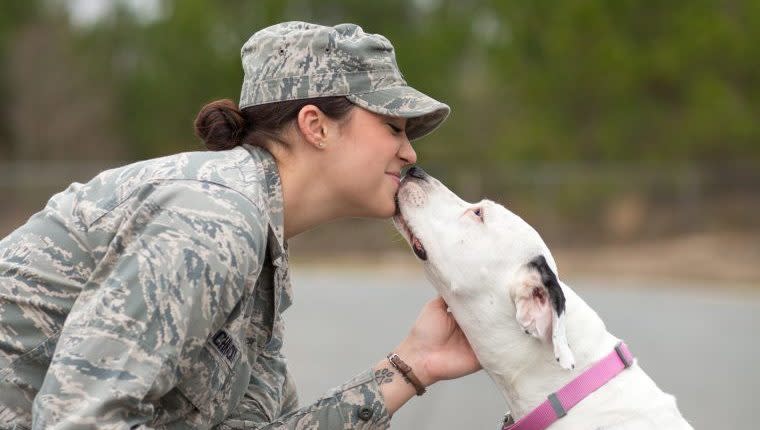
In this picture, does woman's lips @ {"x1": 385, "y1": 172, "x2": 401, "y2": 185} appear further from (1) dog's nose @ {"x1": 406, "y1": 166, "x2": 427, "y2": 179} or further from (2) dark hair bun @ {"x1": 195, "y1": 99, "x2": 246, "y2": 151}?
(2) dark hair bun @ {"x1": 195, "y1": 99, "x2": 246, "y2": 151}

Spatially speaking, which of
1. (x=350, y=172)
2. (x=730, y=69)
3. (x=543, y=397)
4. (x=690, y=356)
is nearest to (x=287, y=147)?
(x=350, y=172)

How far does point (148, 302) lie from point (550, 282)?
55.7 inches

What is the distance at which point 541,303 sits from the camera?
152 inches

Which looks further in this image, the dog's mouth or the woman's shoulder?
the dog's mouth

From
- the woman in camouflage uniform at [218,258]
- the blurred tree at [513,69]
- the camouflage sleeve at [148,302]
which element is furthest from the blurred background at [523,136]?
the camouflage sleeve at [148,302]

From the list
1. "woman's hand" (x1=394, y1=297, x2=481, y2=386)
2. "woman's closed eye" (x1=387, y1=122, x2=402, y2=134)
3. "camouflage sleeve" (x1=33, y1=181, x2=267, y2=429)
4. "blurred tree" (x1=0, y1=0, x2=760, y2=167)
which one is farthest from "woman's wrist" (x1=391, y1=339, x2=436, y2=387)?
"blurred tree" (x1=0, y1=0, x2=760, y2=167)

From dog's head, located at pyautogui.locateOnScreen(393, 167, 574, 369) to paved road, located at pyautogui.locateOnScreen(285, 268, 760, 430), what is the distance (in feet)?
9.32

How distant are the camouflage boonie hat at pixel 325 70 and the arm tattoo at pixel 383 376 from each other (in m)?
0.89

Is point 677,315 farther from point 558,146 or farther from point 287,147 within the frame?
point 287,147

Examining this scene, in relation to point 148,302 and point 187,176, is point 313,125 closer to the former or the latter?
point 187,176

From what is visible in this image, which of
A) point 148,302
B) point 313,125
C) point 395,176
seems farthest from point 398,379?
point 148,302

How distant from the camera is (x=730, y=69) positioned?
1830cm

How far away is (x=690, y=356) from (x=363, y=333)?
287 cm

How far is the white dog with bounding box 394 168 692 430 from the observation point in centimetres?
385
